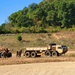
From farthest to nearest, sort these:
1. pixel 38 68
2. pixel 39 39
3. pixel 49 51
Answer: pixel 39 39 < pixel 49 51 < pixel 38 68

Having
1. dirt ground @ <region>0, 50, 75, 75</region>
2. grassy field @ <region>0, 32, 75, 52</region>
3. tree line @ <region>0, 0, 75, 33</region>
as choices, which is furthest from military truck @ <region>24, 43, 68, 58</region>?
tree line @ <region>0, 0, 75, 33</region>

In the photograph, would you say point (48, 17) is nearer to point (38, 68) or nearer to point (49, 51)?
point (49, 51)

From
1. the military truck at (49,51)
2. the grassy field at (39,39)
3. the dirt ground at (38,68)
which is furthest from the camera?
the grassy field at (39,39)

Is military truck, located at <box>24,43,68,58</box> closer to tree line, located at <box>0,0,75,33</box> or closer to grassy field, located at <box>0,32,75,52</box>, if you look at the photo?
grassy field, located at <box>0,32,75,52</box>

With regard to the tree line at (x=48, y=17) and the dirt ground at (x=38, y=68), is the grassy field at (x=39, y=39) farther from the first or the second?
the dirt ground at (x=38, y=68)

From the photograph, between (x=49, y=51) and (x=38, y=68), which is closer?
(x=38, y=68)

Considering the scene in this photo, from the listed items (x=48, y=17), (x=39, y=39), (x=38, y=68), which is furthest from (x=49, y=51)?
(x=48, y=17)

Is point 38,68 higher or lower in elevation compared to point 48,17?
lower

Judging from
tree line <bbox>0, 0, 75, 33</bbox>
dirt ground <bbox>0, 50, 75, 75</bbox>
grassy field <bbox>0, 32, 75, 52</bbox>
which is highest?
tree line <bbox>0, 0, 75, 33</bbox>

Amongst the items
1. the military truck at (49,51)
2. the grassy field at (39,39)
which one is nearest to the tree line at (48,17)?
the grassy field at (39,39)

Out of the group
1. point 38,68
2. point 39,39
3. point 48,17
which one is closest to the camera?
point 38,68

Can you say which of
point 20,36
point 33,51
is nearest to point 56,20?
point 20,36

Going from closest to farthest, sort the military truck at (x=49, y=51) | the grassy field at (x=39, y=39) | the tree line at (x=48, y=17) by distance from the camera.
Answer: the military truck at (x=49, y=51) < the grassy field at (x=39, y=39) < the tree line at (x=48, y=17)

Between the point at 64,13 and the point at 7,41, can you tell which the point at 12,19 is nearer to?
the point at 64,13
